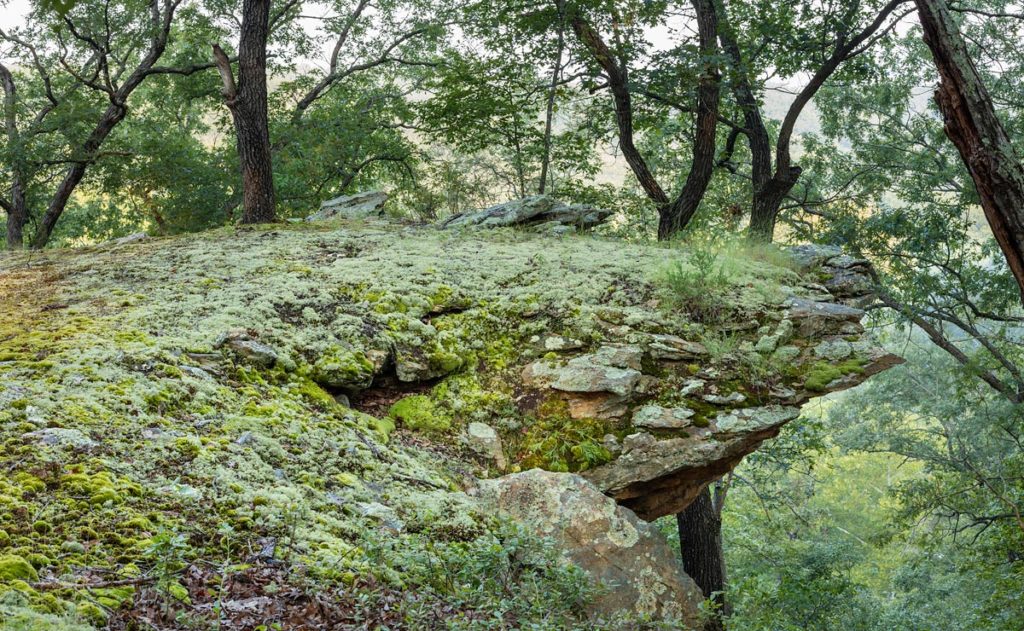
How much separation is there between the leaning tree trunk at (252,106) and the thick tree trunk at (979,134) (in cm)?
787

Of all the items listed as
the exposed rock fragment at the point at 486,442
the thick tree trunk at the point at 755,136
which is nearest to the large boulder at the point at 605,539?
the exposed rock fragment at the point at 486,442

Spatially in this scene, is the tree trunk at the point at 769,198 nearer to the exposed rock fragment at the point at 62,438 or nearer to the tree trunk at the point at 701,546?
the tree trunk at the point at 701,546

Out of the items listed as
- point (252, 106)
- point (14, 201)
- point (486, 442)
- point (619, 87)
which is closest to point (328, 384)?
point (486, 442)

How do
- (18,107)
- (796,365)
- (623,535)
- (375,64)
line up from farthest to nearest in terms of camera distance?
(375,64), (18,107), (796,365), (623,535)

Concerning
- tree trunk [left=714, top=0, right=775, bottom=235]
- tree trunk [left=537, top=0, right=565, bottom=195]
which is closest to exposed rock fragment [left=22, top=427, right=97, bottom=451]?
tree trunk [left=537, top=0, right=565, bottom=195]

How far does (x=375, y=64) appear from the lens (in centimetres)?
1659

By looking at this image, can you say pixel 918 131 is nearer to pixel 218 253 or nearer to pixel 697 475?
pixel 697 475

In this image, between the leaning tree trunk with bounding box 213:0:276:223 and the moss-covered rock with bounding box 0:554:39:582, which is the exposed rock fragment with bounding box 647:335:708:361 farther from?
the leaning tree trunk with bounding box 213:0:276:223

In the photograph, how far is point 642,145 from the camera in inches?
605

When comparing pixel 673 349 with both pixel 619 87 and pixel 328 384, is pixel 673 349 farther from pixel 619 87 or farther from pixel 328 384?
pixel 619 87

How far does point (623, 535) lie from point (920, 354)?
34.7m

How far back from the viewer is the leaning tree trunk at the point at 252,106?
380 inches

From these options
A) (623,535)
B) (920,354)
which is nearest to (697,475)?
(623,535)

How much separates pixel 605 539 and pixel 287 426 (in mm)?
1974
